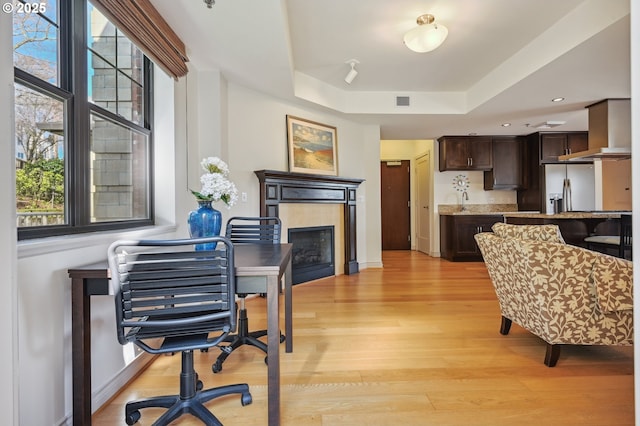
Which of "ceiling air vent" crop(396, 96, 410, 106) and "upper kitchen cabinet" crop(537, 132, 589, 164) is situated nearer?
"ceiling air vent" crop(396, 96, 410, 106)

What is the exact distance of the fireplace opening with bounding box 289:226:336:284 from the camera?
13.3 feet

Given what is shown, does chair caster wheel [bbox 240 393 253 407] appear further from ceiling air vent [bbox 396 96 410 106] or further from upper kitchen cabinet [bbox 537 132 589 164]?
upper kitchen cabinet [bbox 537 132 589 164]

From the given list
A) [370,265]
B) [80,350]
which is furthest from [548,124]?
[80,350]

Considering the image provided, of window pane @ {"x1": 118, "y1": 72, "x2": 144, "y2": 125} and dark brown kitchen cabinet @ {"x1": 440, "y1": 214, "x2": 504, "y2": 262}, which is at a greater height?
window pane @ {"x1": 118, "y1": 72, "x2": 144, "y2": 125}

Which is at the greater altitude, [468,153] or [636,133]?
[468,153]

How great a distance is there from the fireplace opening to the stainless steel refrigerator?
394cm

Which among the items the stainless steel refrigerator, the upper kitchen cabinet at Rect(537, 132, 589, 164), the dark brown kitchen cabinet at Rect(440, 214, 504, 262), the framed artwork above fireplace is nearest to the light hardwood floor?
the framed artwork above fireplace

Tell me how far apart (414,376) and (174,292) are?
4.64ft

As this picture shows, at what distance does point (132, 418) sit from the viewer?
4.75 ft

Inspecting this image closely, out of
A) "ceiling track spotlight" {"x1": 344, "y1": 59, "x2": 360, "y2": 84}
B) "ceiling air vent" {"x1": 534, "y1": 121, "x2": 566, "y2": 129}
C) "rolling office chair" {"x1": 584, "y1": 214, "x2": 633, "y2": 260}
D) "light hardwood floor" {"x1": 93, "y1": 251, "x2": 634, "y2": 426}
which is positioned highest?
"ceiling track spotlight" {"x1": 344, "y1": 59, "x2": 360, "y2": 84}

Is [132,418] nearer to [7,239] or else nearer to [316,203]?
[7,239]

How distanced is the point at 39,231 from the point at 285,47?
210 cm

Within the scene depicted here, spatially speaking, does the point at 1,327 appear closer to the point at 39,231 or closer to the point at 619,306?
the point at 39,231

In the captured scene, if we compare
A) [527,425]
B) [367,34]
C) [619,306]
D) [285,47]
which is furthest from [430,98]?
[527,425]
